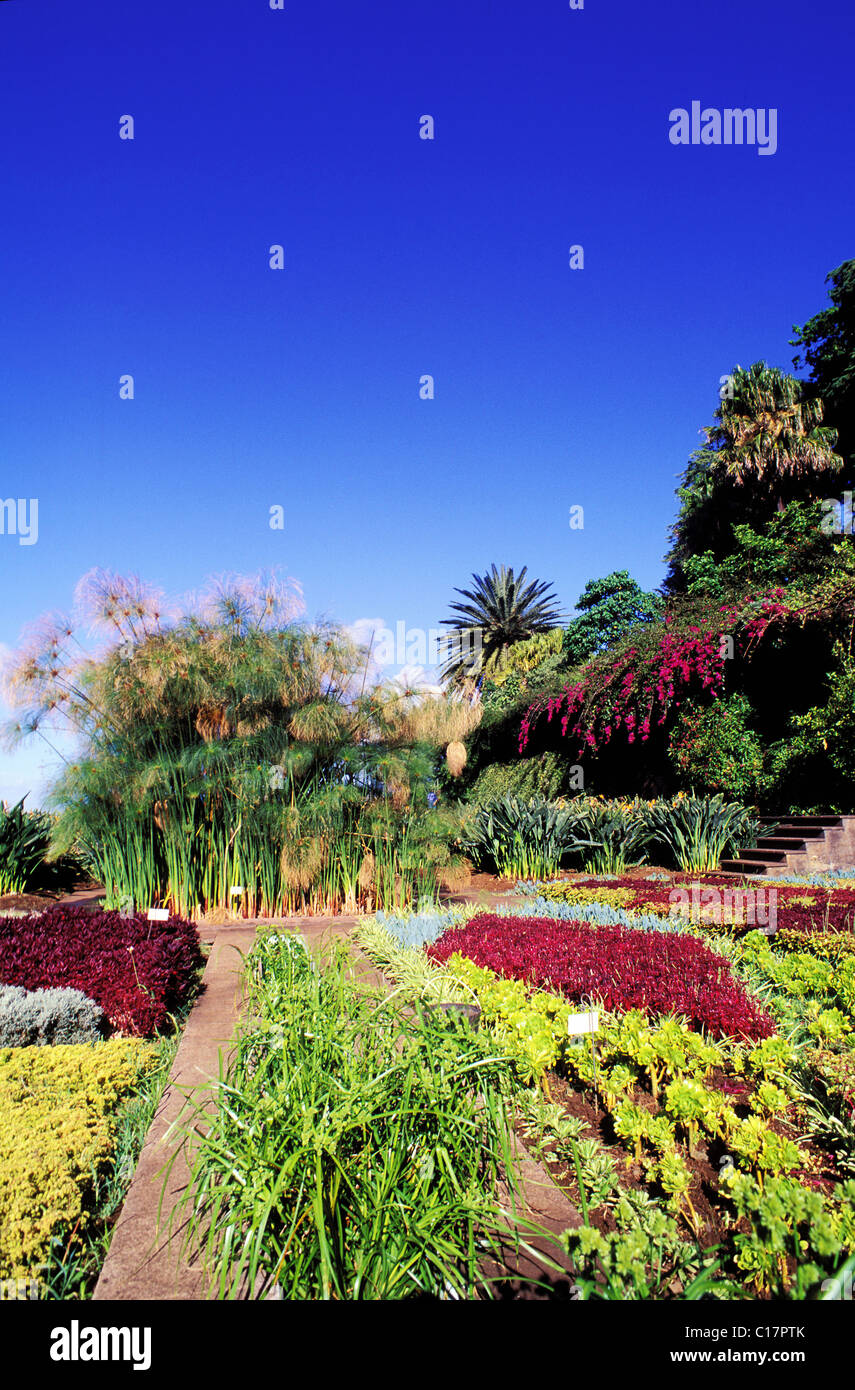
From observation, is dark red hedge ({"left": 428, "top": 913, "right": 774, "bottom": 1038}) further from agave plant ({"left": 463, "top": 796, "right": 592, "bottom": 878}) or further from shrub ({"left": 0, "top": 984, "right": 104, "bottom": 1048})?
agave plant ({"left": 463, "top": 796, "right": 592, "bottom": 878})

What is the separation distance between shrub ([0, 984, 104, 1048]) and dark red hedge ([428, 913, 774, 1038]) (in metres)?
1.80

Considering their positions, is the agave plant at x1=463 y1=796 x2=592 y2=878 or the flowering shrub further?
the flowering shrub

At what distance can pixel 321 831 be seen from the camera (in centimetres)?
610

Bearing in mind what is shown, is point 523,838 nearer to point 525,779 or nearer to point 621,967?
point 621,967

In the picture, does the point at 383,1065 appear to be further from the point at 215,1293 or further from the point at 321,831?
the point at 321,831

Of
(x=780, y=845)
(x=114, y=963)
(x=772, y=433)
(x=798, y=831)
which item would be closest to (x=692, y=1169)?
(x=114, y=963)

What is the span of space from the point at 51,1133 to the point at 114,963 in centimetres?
170

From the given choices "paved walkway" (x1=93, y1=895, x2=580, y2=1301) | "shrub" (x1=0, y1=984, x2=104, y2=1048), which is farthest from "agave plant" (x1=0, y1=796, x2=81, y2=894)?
"paved walkway" (x1=93, y1=895, x2=580, y2=1301)

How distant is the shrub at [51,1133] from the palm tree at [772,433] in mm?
19133

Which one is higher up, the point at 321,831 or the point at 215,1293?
the point at 321,831

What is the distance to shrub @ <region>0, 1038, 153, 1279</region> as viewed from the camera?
1850 millimetres

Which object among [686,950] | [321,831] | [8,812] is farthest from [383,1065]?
[8,812]

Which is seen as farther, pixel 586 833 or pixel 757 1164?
pixel 586 833
